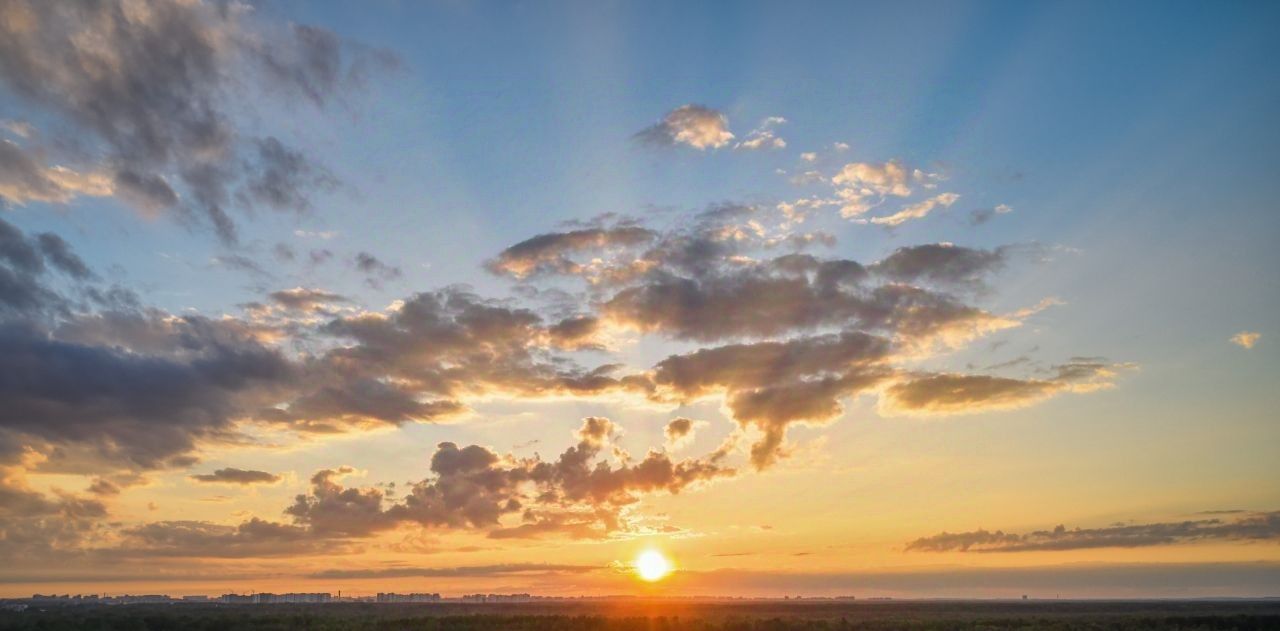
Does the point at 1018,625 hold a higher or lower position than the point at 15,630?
lower

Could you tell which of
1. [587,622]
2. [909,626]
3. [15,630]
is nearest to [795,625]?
[909,626]

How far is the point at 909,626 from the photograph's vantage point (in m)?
82.6

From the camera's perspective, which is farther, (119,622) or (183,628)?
(119,622)

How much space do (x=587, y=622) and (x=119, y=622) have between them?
43669 millimetres

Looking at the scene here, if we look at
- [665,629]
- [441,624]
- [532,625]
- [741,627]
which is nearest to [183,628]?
[441,624]

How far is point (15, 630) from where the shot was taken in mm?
77375

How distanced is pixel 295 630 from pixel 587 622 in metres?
25.6

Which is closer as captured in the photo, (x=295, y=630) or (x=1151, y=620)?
(x=295, y=630)

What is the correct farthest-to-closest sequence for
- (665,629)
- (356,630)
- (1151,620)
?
(1151,620) → (356,630) → (665,629)

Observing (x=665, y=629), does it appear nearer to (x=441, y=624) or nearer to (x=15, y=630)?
(x=441, y=624)

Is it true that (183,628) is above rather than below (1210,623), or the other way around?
above

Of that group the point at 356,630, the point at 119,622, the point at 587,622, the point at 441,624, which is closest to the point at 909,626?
the point at 587,622

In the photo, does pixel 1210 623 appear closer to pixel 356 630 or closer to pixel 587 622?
pixel 587 622

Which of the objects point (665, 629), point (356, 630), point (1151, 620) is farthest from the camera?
point (1151, 620)
